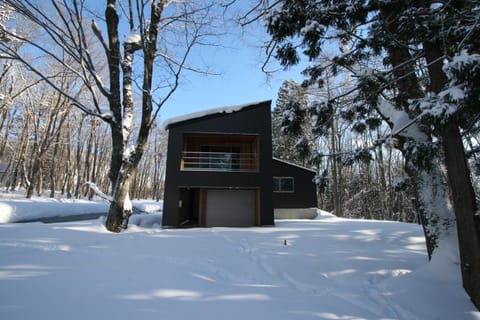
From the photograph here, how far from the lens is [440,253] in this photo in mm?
3604

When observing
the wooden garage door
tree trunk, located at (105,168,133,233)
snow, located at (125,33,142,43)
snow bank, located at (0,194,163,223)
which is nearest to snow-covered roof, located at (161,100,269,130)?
the wooden garage door

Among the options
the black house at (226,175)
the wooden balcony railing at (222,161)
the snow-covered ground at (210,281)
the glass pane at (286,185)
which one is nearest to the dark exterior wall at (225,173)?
the black house at (226,175)

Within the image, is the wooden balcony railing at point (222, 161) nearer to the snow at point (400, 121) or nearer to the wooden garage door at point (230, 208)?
the wooden garage door at point (230, 208)

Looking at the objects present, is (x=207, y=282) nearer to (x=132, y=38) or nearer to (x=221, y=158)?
(x=132, y=38)

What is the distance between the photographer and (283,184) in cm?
1473

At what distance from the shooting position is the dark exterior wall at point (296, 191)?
14.4 meters

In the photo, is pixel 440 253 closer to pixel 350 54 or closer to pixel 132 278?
pixel 350 54

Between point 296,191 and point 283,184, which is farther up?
point 283,184

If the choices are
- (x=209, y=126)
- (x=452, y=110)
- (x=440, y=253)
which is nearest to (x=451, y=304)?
(x=440, y=253)

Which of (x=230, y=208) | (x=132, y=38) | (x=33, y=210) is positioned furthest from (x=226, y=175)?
(x=33, y=210)

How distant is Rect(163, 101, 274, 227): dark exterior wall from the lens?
34.4 ft

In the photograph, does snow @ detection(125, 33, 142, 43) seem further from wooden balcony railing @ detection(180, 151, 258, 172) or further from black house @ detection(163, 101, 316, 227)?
wooden balcony railing @ detection(180, 151, 258, 172)

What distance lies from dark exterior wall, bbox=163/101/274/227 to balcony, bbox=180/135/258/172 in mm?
1241

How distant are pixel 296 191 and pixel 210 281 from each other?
1222 cm
